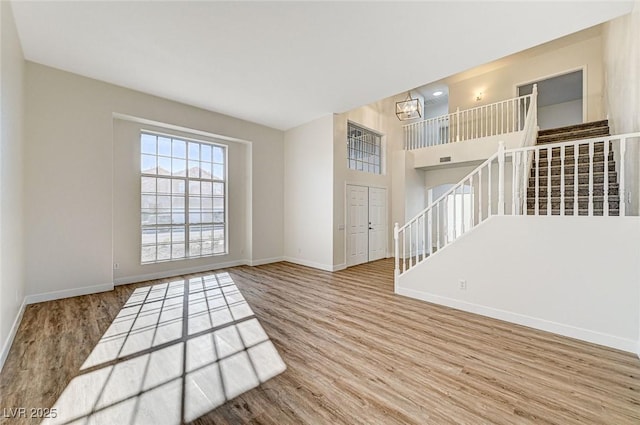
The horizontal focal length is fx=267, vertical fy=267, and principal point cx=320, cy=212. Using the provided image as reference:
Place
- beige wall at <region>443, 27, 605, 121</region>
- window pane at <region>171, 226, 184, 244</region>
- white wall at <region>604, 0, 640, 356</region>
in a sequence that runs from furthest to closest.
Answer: beige wall at <region>443, 27, 605, 121</region>
window pane at <region>171, 226, 184, 244</region>
white wall at <region>604, 0, 640, 356</region>

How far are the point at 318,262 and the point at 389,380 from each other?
4215 millimetres

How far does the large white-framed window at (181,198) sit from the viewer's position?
5.25m

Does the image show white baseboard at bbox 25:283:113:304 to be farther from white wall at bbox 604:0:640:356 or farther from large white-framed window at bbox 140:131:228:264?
white wall at bbox 604:0:640:356

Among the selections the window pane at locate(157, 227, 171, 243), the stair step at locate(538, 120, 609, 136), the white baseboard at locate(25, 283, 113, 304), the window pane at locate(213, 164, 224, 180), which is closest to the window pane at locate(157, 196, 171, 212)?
the window pane at locate(157, 227, 171, 243)

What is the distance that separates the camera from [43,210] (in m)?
3.93

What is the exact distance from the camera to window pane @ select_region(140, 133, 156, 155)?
5.19 meters

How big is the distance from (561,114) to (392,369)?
10210mm

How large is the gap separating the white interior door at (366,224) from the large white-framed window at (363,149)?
2.05 feet

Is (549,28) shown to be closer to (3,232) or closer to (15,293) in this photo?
(3,232)

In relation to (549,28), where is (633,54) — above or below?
below

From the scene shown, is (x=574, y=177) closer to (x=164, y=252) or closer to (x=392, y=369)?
(x=392, y=369)

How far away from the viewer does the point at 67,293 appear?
4129 mm

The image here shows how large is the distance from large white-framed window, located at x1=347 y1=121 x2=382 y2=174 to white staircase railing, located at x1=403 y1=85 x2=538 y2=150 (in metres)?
1.27

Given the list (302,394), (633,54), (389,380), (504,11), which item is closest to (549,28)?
(504,11)
